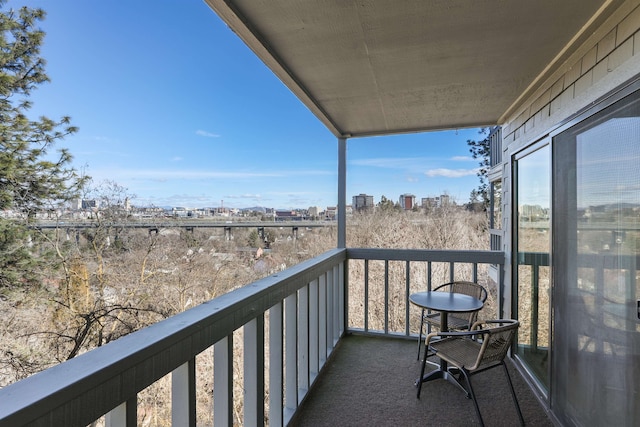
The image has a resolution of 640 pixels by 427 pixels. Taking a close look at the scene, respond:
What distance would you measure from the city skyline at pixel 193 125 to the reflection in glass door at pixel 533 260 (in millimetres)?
1351

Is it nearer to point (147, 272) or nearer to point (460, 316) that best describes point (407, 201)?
point (460, 316)

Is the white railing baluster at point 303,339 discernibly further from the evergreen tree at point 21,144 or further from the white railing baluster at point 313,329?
the evergreen tree at point 21,144

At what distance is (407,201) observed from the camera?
307 inches

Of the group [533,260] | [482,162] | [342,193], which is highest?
[482,162]

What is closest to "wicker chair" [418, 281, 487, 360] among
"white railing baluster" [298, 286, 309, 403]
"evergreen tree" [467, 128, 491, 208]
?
"white railing baluster" [298, 286, 309, 403]

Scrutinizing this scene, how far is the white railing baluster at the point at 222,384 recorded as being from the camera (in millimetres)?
1399

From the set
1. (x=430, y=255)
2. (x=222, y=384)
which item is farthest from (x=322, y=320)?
(x=222, y=384)

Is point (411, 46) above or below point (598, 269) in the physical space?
above

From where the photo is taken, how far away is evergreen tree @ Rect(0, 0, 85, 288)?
2471 millimetres

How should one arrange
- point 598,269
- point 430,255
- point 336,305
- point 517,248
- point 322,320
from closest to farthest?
1. point 598,269
2. point 322,320
3. point 517,248
4. point 336,305
5. point 430,255

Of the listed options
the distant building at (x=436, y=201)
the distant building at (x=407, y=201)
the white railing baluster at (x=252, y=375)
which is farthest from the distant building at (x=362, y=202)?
the white railing baluster at (x=252, y=375)

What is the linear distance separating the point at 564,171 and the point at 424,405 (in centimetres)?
204

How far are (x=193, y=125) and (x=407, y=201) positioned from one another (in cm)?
714

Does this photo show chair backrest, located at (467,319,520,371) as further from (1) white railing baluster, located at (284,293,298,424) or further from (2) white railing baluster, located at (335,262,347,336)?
(2) white railing baluster, located at (335,262,347,336)
